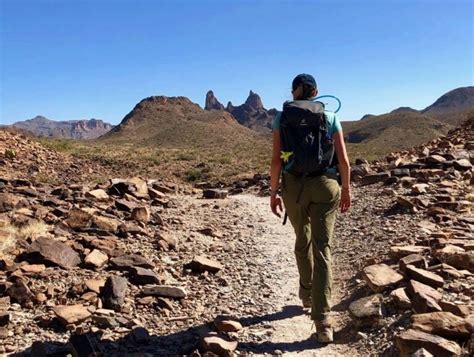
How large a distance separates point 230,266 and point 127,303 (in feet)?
6.62

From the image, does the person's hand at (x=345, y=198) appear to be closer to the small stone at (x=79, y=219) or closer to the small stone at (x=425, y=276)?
the small stone at (x=425, y=276)

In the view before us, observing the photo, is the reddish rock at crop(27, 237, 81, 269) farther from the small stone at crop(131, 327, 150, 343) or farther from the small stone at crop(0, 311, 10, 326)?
the small stone at crop(131, 327, 150, 343)

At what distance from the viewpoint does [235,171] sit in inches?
1133

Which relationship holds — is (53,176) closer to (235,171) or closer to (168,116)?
(235,171)

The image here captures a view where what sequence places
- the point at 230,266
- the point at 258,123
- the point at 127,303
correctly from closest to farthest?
the point at 127,303 → the point at 230,266 → the point at 258,123

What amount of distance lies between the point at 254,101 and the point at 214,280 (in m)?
174

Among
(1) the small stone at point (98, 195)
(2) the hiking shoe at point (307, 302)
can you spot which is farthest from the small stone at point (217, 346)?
(1) the small stone at point (98, 195)

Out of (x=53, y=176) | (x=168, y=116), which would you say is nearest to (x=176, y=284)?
(x=53, y=176)

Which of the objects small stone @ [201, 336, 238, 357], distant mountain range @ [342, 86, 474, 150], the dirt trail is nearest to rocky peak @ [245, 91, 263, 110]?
distant mountain range @ [342, 86, 474, 150]

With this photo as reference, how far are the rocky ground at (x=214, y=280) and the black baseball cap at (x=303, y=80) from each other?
7.36 ft

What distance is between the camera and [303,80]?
4.48 m

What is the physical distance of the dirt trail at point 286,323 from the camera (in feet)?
13.9

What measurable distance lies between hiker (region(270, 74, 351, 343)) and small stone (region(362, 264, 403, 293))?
3.15 ft

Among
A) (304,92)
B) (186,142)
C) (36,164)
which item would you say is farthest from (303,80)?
(186,142)
